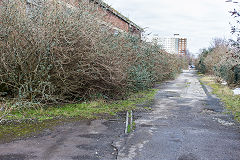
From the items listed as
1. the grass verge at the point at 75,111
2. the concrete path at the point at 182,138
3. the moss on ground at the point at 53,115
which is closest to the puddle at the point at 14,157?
the moss on ground at the point at 53,115

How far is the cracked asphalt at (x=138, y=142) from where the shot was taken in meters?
4.27

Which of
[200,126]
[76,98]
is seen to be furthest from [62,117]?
[200,126]

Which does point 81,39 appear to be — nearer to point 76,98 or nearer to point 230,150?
point 76,98

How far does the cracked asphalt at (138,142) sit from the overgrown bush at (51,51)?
1.88 meters

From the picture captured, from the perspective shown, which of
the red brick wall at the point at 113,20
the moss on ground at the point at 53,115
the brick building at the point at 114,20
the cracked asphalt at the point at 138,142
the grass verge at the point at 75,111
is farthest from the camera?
the brick building at the point at 114,20

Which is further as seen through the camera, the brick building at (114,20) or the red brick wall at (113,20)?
the brick building at (114,20)

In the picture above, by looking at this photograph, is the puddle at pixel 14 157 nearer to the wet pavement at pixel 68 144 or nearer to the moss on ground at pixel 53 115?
the wet pavement at pixel 68 144

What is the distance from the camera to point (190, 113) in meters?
8.29

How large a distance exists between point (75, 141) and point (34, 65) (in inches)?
128

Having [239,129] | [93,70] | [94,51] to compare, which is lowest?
[239,129]

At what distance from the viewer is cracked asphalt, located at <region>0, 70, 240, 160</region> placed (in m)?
4.27

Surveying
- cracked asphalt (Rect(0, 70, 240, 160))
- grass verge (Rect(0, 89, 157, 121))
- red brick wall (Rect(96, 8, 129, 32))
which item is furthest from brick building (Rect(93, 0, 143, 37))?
cracked asphalt (Rect(0, 70, 240, 160))

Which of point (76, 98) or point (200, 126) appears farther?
point (76, 98)

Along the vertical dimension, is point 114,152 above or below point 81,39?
below
